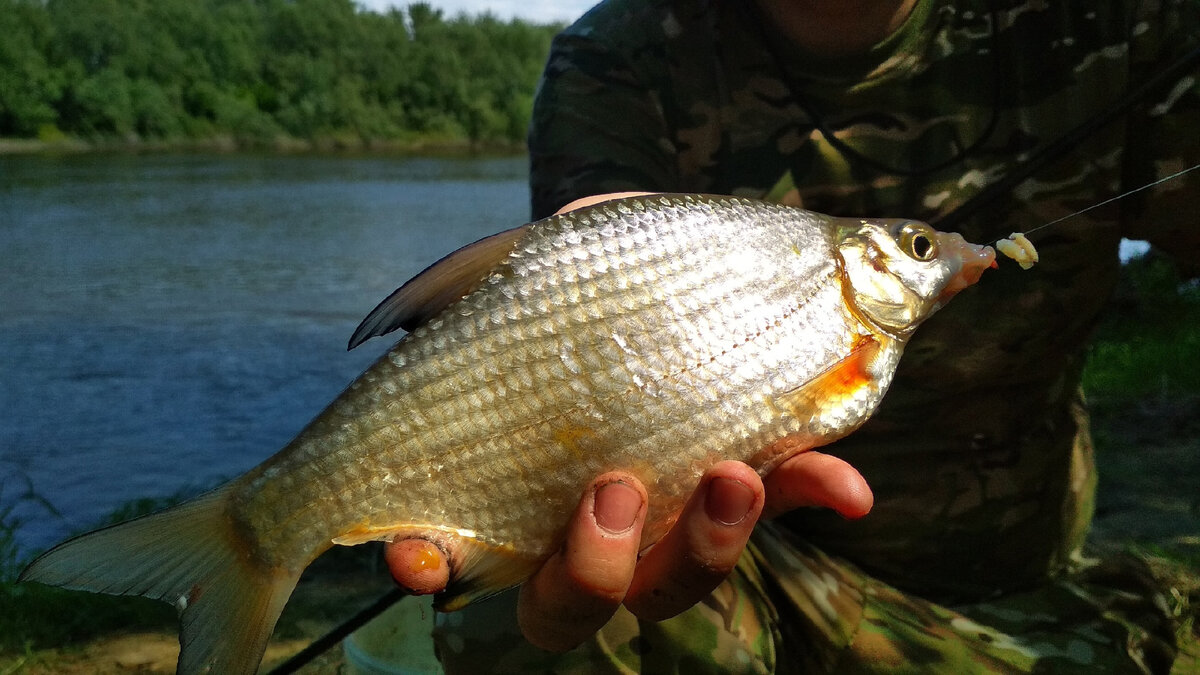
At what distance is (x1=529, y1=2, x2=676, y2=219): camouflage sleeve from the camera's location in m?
2.62

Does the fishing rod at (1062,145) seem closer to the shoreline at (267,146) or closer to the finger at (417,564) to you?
the finger at (417,564)

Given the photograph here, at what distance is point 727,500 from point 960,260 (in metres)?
0.64

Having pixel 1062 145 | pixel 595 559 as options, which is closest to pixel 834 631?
pixel 595 559

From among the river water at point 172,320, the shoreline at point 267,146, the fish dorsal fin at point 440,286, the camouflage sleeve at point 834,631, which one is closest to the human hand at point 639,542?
the fish dorsal fin at point 440,286

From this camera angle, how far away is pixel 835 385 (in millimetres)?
1720

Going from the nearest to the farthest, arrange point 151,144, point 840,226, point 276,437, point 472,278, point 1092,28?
point 472,278
point 840,226
point 1092,28
point 276,437
point 151,144

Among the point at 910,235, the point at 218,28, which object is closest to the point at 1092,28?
the point at 910,235

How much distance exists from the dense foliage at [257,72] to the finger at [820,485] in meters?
46.2

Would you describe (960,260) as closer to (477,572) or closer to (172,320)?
(477,572)

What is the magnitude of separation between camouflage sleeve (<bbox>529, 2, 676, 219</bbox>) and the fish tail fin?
1.34 meters

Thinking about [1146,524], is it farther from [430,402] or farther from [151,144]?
[151,144]

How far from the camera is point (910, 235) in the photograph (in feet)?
5.96

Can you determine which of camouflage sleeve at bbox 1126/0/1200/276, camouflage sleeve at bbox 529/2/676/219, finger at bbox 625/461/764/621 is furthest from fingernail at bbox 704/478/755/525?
camouflage sleeve at bbox 1126/0/1200/276

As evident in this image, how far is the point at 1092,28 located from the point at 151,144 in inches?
1737
